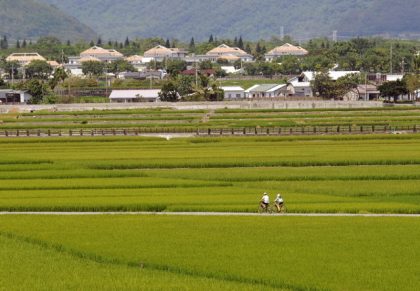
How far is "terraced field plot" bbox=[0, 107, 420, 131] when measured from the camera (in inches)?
3088

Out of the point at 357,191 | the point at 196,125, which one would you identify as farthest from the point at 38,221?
the point at 196,125

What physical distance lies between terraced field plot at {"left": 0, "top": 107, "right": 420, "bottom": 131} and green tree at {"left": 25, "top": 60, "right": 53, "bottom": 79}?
57202 millimetres

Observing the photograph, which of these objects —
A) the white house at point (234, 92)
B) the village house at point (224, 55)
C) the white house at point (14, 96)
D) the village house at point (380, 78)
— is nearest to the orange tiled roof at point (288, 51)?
the village house at point (224, 55)

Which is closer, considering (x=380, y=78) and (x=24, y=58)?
(x=380, y=78)

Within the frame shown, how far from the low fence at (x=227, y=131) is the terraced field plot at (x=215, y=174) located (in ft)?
16.9

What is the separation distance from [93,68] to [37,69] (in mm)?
10342

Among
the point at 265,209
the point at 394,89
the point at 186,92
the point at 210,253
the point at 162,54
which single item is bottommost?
the point at 210,253

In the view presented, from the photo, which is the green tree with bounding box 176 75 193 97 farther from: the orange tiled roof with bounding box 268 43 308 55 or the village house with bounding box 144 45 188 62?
the orange tiled roof with bounding box 268 43 308 55

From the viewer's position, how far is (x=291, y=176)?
4434cm

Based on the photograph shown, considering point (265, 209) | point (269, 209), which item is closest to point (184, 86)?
point (269, 209)

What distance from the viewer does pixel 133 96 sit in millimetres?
118438

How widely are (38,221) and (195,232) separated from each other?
5.54 meters

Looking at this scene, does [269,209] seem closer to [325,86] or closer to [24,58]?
[325,86]

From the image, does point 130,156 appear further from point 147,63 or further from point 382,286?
point 147,63
